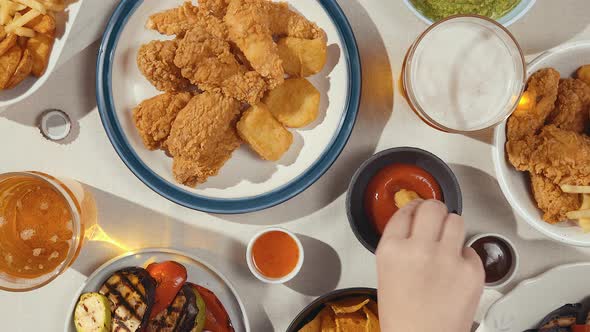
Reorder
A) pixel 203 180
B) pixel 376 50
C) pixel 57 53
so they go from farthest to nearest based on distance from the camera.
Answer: pixel 376 50, pixel 203 180, pixel 57 53

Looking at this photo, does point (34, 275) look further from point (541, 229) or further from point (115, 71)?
point (541, 229)

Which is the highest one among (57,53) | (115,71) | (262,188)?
(57,53)

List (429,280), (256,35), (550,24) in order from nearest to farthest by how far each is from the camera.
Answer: (429,280)
(256,35)
(550,24)

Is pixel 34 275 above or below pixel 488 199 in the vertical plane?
above

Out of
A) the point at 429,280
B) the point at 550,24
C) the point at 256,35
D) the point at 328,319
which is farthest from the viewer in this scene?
the point at 550,24

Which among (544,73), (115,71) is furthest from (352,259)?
(115,71)

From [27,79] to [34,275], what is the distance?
53 cm

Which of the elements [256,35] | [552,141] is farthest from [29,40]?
[552,141]

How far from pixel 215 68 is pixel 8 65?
0.52 meters

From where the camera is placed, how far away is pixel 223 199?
172cm

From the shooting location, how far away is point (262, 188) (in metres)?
1.75

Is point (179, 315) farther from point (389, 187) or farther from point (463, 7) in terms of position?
point (463, 7)

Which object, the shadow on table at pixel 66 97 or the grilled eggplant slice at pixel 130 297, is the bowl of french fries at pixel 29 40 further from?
the grilled eggplant slice at pixel 130 297

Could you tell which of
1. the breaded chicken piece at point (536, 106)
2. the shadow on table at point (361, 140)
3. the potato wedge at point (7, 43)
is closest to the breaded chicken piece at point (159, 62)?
the potato wedge at point (7, 43)
